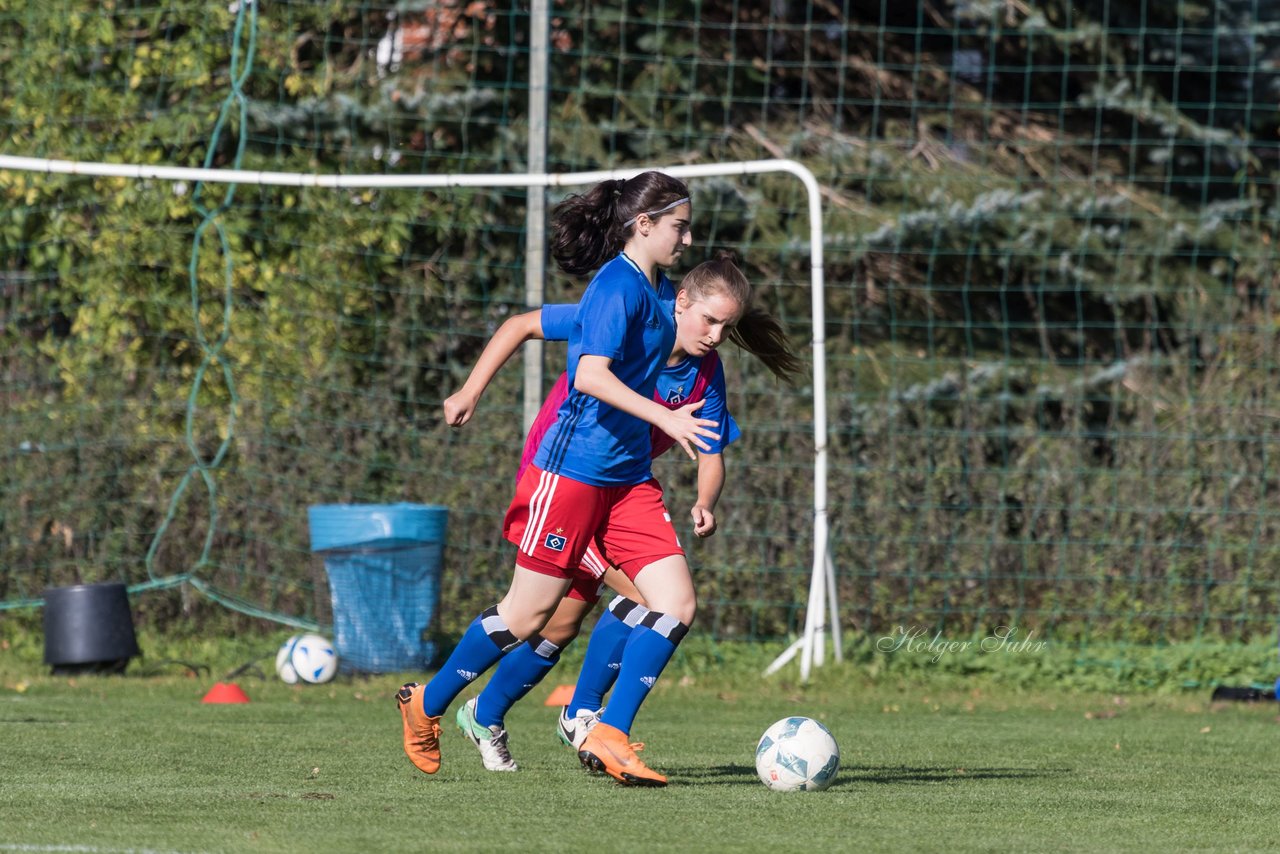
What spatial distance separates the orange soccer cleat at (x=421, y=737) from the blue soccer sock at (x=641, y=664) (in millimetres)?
509

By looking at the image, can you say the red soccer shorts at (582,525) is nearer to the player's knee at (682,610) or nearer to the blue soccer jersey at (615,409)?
the blue soccer jersey at (615,409)

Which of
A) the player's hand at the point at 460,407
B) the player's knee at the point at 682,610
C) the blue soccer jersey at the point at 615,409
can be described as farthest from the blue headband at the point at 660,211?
the player's knee at the point at 682,610

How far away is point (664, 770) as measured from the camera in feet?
17.7

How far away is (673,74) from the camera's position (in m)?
12.1

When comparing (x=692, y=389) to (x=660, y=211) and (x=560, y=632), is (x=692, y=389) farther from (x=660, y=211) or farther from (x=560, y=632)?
(x=560, y=632)

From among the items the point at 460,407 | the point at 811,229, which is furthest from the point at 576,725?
the point at 811,229

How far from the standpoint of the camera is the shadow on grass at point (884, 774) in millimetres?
5145

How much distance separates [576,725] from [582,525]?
752 millimetres

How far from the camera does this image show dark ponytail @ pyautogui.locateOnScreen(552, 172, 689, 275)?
16.9 ft

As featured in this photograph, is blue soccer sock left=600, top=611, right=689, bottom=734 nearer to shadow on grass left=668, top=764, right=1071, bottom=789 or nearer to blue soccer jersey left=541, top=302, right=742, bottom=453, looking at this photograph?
shadow on grass left=668, top=764, right=1071, bottom=789
